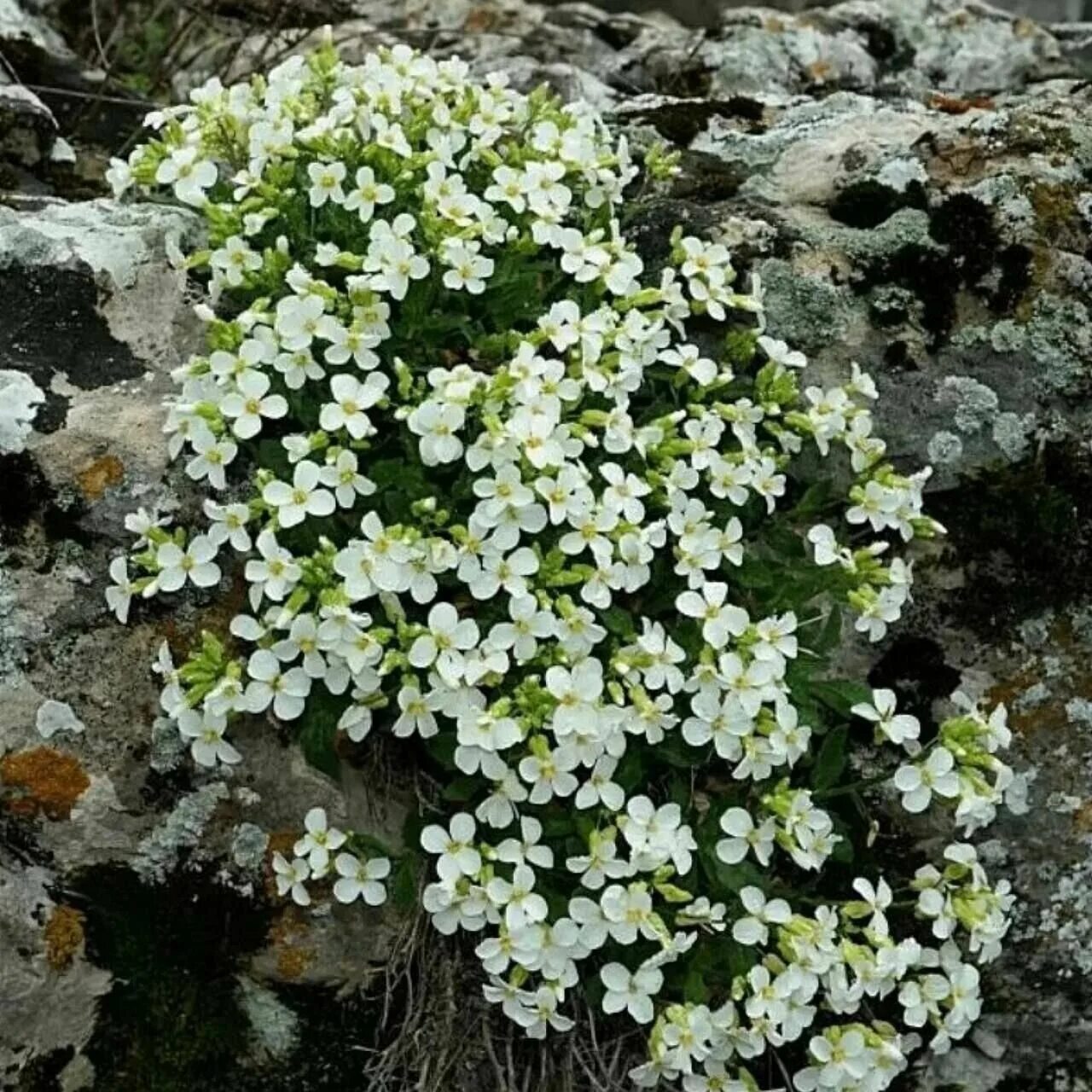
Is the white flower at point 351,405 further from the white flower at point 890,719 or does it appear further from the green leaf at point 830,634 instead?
the white flower at point 890,719

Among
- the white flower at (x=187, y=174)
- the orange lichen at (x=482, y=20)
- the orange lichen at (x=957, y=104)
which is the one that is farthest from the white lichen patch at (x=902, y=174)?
the orange lichen at (x=482, y=20)

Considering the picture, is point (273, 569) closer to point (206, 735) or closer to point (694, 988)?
point (206, 735)

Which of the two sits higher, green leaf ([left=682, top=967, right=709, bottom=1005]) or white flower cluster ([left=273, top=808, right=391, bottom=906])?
white flower cluster ([left=273, top=808, right=391, bottom=906])

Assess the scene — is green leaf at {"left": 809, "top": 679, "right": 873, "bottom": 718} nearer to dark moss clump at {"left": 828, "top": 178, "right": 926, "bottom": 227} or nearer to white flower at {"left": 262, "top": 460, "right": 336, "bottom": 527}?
white flower at {"left": 262, "top": 460, "right": 336, "bottom": 527}

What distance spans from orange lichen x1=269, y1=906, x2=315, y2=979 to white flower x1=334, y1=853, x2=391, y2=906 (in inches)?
7.1

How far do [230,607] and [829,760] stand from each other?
159 centimetres

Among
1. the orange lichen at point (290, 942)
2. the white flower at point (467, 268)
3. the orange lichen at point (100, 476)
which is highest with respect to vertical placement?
the white flower at point (467, 268)

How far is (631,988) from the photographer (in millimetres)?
3641

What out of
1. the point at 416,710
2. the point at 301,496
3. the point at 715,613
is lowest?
the point at 416,710

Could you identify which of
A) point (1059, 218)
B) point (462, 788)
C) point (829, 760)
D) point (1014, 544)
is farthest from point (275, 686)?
point (1059, 218)

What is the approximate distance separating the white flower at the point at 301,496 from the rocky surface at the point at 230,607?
382mm

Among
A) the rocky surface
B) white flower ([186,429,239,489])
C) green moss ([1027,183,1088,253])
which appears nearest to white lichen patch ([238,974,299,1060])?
the rocky surface

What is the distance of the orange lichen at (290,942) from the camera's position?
149 inches

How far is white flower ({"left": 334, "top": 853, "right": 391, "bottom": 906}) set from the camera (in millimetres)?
3646
